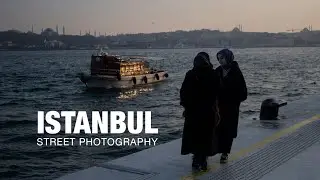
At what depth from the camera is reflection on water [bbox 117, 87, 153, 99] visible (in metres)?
35.8

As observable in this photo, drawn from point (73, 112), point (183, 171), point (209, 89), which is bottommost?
point (73, 112)

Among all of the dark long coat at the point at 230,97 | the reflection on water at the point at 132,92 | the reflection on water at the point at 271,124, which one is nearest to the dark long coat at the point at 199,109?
the dark long coat at the point at 230,97

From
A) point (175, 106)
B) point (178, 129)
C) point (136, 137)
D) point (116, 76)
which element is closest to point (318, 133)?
point (136, 137)

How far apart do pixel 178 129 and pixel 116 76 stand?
23723 millimetres

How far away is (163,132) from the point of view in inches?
670

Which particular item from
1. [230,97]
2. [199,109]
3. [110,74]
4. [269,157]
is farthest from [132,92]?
[199,109]

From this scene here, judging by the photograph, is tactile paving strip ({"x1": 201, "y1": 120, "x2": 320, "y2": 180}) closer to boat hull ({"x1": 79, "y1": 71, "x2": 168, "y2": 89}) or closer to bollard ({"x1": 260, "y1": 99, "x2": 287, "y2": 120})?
bollard ({"x1": 260, "y1": 99, "x2": 287, "y2": 120})

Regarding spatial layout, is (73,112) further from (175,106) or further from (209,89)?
(209,89)

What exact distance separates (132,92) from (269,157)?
32003mm

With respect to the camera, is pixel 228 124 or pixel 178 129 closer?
pixel 228 124

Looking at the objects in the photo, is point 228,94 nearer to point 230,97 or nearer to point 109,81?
point 230,97

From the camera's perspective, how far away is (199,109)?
585 centimetres

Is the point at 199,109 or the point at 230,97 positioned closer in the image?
the point at 199,109

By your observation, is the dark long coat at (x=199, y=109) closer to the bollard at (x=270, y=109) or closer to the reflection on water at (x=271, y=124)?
the reflection on water at (x=271, y=124)
